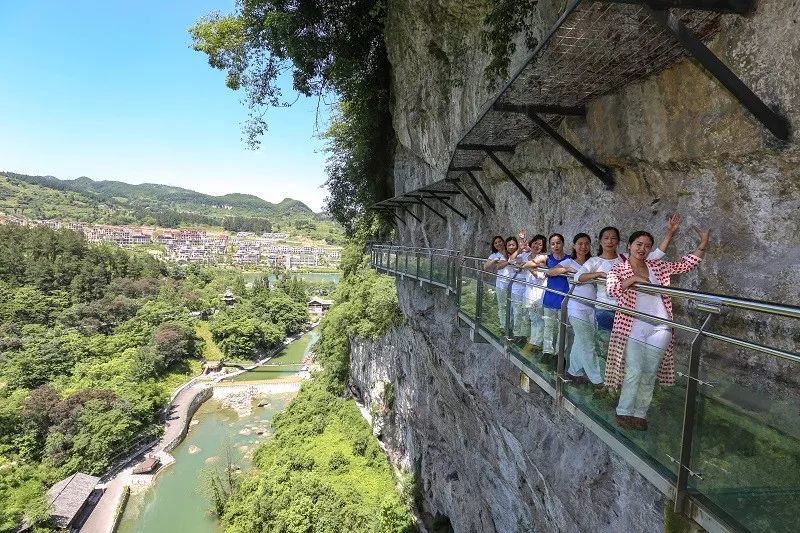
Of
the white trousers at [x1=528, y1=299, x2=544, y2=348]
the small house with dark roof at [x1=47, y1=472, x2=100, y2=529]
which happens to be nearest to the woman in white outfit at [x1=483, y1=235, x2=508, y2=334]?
the white trousers at [x1=528, y1=299, x2=544, y2=348]

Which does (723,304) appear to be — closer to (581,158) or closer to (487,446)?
(581,158)

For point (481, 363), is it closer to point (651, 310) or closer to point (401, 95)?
point (651, 310)

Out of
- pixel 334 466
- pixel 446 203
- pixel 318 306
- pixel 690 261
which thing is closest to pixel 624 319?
pixel 690 261

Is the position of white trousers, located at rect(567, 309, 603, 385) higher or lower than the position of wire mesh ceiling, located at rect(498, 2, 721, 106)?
lower

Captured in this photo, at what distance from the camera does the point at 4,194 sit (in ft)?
585

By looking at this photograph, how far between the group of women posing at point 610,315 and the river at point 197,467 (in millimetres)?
25370

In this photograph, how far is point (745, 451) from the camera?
7.20 feet

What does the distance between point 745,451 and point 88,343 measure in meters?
54.6

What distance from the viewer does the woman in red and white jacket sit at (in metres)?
2.91

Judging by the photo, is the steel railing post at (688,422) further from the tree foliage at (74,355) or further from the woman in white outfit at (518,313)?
the tree foliage at (74,355)

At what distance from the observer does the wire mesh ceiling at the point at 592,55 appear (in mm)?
3584

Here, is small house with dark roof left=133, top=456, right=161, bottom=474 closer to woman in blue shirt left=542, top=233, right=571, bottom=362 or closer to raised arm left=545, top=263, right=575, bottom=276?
woman in blue shirt left=542, top=233, right=571, bottom=362

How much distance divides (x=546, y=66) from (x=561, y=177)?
2663mm

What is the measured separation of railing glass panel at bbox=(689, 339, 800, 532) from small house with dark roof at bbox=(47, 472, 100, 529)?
30369mm
